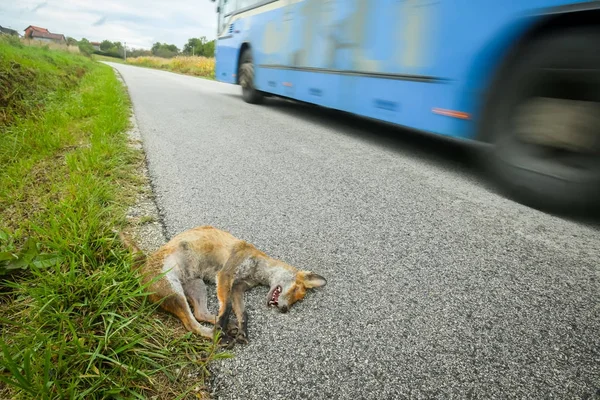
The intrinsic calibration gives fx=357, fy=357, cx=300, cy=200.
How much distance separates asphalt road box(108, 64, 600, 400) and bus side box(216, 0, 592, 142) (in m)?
0.73

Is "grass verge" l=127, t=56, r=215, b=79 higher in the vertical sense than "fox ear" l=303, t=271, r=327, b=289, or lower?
higher

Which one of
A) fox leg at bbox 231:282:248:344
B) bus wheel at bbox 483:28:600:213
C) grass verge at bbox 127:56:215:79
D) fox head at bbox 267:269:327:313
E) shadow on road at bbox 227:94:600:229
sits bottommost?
fox leg at bbox 231:282:248:344

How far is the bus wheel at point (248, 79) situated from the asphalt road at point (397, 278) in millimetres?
5085

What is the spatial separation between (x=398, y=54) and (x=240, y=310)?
146 inches

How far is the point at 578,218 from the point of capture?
2746mm

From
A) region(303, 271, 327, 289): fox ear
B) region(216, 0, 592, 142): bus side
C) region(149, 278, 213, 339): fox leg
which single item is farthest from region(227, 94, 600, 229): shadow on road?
region(149, 278, 213, 339): fox leg

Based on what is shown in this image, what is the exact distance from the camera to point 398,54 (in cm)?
415

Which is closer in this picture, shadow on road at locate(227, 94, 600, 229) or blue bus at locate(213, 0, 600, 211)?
blue bus at locate(213, 0, 600, 211)

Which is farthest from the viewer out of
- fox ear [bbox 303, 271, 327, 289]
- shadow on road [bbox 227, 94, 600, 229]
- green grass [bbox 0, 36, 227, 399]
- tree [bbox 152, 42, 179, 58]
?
tree [bbox 152, 42, 179, 58]

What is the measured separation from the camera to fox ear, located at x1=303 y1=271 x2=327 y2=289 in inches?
65.0

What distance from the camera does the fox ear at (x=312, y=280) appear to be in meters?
1.65

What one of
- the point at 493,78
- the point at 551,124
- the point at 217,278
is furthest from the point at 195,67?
the point at 217,278

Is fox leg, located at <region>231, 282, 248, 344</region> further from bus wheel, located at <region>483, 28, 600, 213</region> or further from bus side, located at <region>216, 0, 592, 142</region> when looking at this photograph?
bus side, located at <region>216, 0, 592, 142</region>

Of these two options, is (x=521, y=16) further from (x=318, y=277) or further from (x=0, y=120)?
(x=0, y=120)
